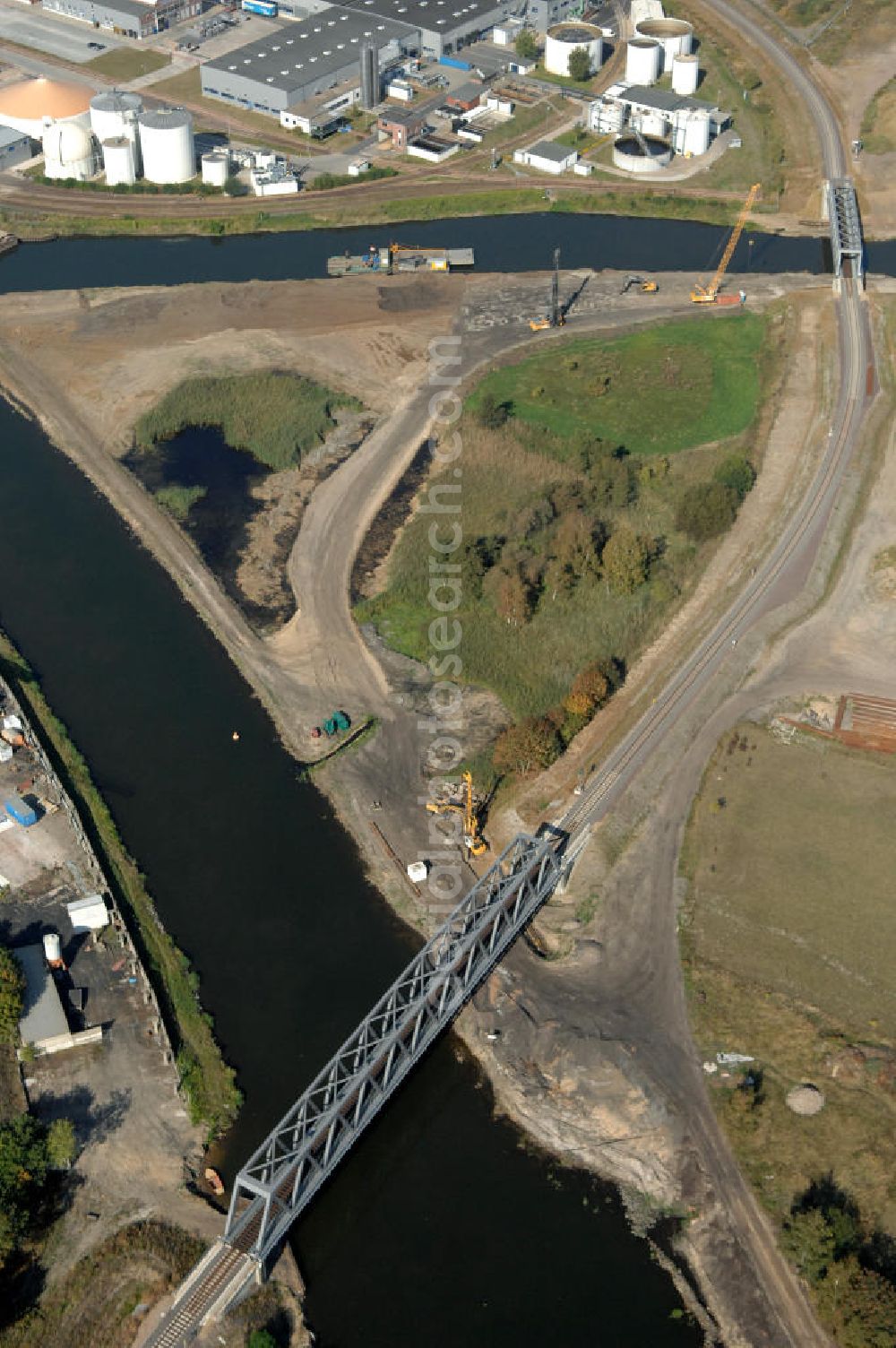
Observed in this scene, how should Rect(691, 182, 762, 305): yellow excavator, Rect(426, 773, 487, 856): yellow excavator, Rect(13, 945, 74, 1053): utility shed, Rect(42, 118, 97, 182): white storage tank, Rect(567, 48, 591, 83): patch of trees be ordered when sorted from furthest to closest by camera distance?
Rect(567, 48, 591, 83): patch of trees < Rect(42, 118, 97, 182): white storage tank < Rect(691, 182, 762, 305): yellow excavator < Rect(426, 773, 487, 856): yellow excavator < Rect(13, 945, 74, 1053): utility shed

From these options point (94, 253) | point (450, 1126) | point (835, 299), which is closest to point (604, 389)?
point (835, 299)

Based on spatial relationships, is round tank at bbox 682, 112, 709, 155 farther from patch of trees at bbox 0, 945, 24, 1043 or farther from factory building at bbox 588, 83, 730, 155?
patch of trees at bbox 0, 945, 24, 1043

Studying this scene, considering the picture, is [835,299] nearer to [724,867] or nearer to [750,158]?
[750,158]

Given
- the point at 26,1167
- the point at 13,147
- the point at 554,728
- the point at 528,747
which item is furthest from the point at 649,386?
the point at 26,1167

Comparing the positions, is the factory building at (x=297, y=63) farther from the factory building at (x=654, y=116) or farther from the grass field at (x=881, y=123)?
the grass field at (x=881, y=123)

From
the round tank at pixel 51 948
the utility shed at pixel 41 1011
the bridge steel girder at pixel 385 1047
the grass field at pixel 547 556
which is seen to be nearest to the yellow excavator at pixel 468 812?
the bridge steel girder at pixel 385 1047

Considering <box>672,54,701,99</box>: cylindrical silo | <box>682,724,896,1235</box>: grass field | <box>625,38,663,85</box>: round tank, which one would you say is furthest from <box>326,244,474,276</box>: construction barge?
<box>682,724,896,1235</box>: grass field

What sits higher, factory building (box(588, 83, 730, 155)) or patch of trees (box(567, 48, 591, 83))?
patch of trees (box(567, 48, 591, 83))

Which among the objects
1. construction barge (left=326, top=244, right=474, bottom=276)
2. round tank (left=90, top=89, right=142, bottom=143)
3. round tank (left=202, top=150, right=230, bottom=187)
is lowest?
construction barge (left=326, top=244, right=474, bottom=276)

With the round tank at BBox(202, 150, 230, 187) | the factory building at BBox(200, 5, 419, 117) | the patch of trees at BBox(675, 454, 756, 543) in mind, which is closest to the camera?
the patch of trees at BBox(675, 454, 756, 543)
